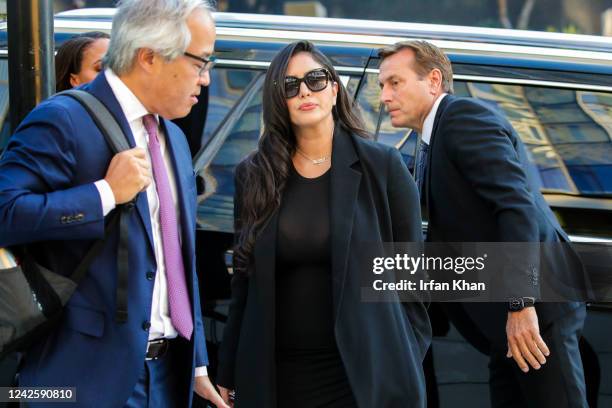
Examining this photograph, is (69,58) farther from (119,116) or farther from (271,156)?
(119,116)

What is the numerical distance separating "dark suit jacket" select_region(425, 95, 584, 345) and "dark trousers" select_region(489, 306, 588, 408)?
0.05 metres

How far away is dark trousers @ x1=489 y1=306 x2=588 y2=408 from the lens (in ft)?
11.7

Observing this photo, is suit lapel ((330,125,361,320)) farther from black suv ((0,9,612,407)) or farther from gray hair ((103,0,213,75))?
black suv ((0,9,612,407))

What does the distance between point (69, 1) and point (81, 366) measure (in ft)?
76.8

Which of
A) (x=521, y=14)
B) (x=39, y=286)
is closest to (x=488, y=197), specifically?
(x=39, y=286)

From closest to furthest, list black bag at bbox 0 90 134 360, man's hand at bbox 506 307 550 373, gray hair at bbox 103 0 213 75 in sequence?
black bag at bbox 0 90 134 360 < gray hair at bbox 103 0 213 75 < man's hand at bbox 506 307 550 373

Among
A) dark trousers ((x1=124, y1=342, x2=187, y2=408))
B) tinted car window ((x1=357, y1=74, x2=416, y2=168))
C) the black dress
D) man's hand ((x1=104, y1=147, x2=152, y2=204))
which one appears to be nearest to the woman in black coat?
the black dress

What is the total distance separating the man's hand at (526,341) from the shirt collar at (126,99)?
1.50 m

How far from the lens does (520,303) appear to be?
139 inches

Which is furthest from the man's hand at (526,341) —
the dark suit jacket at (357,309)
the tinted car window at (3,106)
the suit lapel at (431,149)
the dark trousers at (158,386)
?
the tinted car window at (3,106)

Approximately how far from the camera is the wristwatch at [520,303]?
3.53m

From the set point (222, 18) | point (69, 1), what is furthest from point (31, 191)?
point (69, 1)

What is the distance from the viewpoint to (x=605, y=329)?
3.79 m

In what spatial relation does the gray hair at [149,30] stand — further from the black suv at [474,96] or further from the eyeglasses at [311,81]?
the black suv at [474,96]
